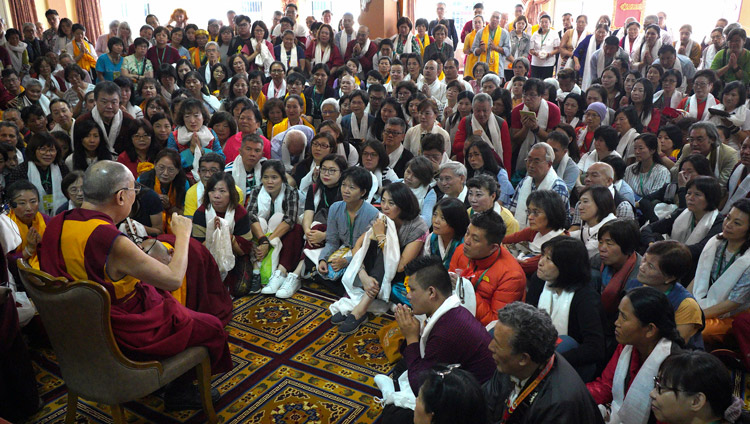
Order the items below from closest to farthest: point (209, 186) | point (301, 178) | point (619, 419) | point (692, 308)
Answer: point (619, 419) → point (692, 308) → point (209, 186) → point (301, 178)

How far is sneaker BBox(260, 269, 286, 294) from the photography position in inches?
160

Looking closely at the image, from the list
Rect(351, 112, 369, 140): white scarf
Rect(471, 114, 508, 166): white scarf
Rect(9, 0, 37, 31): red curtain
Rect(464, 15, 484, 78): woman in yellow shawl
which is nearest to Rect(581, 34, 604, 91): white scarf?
Rect(464, 15, 484, 78): woman in yellow shawl

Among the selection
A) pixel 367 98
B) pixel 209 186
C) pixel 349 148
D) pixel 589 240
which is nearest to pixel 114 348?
pixel 209 186

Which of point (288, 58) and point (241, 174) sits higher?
point (288, 58)

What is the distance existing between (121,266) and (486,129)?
13.3 feet

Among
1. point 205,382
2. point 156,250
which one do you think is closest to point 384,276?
point 205,382

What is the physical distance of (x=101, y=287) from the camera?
2.07 meters

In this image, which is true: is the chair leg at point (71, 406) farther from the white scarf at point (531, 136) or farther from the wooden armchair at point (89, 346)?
the white scarf at point (531, 136)

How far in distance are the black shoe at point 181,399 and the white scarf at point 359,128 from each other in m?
3.73

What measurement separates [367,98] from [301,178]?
1650mm

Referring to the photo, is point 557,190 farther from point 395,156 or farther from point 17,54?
point 17,54

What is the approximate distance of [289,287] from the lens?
4062 mm

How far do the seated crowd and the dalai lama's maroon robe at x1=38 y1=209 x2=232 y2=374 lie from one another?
0.01 m

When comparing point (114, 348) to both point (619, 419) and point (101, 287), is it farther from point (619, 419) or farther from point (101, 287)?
point (619, 419)
